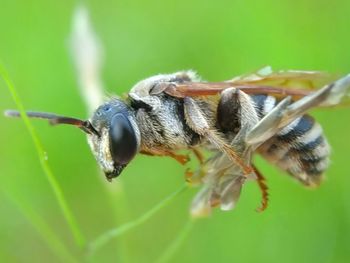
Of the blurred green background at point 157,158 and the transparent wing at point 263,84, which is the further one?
the blurred green background at point 157,158

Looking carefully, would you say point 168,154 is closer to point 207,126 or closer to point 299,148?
point 207,126

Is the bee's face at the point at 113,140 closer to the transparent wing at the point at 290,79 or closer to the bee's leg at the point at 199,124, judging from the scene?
the bee's leg at the point at 199,124

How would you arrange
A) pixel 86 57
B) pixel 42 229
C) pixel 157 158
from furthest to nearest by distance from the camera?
pixel 157 158, pixel 42 229, pixel 86 57

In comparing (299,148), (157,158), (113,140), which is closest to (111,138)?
(113,140)

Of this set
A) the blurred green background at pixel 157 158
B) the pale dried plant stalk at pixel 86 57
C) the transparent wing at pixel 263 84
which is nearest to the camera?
the transparent wing at pixel 263 84

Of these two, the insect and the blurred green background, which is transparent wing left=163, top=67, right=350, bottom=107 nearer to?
the insect

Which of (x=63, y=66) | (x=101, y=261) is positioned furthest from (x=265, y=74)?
(x=63, y=66)

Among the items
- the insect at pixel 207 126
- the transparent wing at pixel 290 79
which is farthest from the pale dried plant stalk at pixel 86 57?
the transparent wing at pixel 290 79

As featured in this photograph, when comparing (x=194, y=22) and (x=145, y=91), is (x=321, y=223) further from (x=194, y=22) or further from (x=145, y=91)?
(x=194, y=22)
